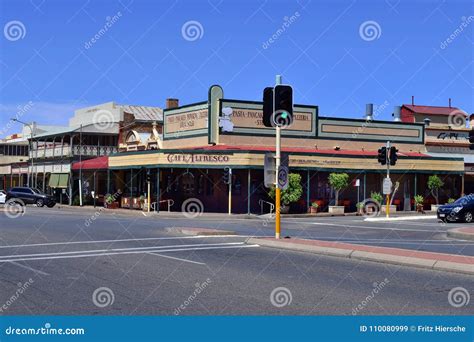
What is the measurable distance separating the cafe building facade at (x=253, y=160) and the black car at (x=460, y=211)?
999cm

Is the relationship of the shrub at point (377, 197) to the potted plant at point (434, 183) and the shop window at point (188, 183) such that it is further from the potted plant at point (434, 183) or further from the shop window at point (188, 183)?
the shop window at point (188, 183)

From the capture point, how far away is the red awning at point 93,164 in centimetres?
5334

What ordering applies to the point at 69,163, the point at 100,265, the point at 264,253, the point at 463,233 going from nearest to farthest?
the point at 100,265
the point at 264,253
the point at 463,233
the point at 69,163

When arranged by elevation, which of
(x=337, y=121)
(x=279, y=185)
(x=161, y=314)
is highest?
(x=337, y=121)

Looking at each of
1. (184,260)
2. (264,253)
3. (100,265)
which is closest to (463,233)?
(264,253)

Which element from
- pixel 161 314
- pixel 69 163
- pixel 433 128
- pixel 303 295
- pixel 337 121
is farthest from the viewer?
pixel 433 128

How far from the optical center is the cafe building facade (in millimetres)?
43969

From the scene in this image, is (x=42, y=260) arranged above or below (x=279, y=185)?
below

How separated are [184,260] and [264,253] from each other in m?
2.72

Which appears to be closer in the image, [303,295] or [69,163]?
[303,295]

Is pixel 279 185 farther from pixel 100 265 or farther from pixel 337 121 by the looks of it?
pixel 337 121

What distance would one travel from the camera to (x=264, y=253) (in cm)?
1667

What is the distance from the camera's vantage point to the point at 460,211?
32.0 m

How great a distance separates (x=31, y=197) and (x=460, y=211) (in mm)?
38184
